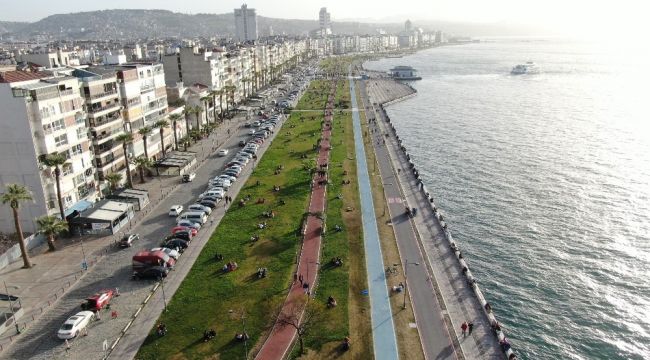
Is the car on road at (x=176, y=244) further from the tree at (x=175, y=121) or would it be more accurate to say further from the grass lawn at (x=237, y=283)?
the tree at (x=175, y=121)

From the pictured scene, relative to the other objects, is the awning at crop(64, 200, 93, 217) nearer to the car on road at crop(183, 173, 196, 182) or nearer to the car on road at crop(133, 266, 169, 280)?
the car on road at crop(183, 173, 196, 182)

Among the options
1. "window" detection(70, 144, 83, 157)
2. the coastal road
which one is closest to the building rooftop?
"window" detection(70, 144, 83, 157)

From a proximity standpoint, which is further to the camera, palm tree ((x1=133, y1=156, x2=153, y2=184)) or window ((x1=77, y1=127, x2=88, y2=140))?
palm tree ((x1=133, y1=156, x2=153, y2=184))

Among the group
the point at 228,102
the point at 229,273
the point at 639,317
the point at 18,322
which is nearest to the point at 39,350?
the point at 18,322

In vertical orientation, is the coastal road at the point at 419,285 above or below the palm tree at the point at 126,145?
below

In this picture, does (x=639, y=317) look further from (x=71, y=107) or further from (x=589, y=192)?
(x=71, y=107)

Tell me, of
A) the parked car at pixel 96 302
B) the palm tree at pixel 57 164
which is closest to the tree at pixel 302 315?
the parked car at pixel 96 302

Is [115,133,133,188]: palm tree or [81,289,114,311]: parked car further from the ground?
[115,133,133,188]: palm tree
